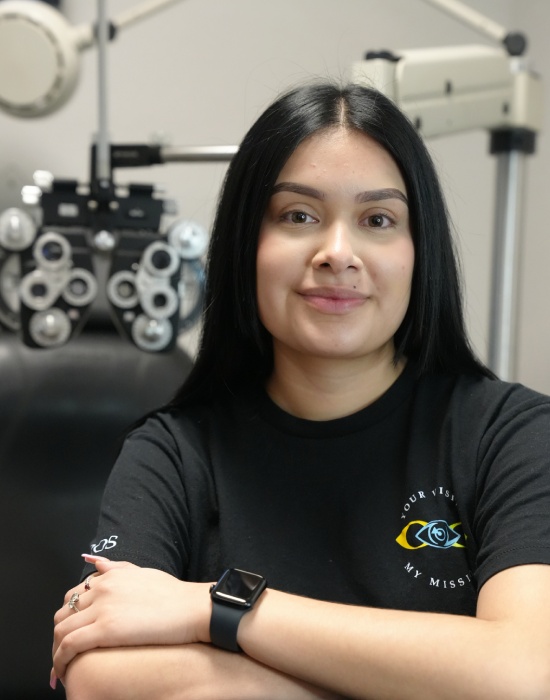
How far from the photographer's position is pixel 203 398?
1.29 metres

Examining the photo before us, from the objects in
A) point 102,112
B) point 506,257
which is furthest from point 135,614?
point 506,257

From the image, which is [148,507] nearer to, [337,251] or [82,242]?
[337,251]

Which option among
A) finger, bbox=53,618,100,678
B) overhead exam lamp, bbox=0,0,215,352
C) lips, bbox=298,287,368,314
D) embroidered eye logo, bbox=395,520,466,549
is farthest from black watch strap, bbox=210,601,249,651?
overhead exam lamp, bbox=0,0,215,352

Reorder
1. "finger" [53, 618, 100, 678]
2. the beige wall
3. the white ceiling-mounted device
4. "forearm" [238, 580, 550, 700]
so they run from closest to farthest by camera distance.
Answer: "forearm" [238, 580, 550, 700] → "finger" [53, 618, 100, 678] → the white ceiling-mounted device → the beige wall

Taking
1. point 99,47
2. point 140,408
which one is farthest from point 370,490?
point 99,47

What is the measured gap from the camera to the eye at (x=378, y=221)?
1.14 m

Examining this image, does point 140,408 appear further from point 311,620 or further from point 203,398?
point 311,620

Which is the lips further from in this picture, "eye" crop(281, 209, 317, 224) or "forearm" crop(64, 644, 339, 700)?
"forearm" crop(64, 644, 339, 700)

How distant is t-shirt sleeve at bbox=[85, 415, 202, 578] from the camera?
42.6 inches

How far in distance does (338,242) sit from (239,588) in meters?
0.41

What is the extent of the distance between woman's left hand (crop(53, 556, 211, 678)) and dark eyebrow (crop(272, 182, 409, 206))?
472mm

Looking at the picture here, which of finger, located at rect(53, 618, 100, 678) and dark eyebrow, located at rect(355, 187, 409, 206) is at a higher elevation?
dark eyebrow, located at rect(355, 187, 409, 206)

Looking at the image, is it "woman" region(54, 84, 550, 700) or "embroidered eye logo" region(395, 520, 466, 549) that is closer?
"woman" region(54, 84, 550, 700)

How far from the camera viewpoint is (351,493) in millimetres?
1144
